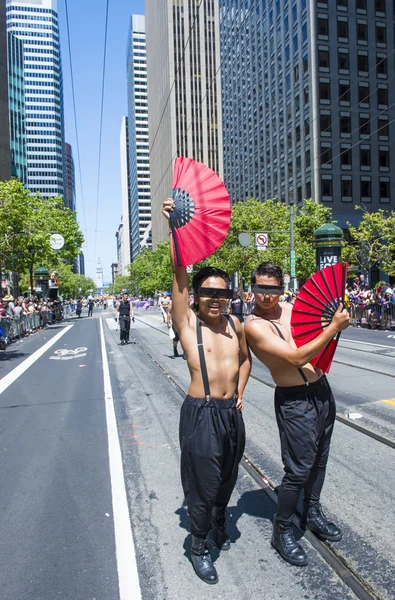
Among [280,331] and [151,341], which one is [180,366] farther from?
[280,331]

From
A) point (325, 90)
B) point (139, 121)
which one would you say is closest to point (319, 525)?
point (325, 90)

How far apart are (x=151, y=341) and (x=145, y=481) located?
13867mm

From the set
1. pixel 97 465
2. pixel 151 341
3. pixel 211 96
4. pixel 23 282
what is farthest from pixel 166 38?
pixel 97 465

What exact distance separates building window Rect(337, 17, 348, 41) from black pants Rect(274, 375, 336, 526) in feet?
184

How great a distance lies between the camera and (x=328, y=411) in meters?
3.20

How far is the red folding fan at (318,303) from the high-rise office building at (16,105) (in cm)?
9048

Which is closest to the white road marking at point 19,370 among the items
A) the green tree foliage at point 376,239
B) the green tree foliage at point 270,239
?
the green tree foliage at point 270,239

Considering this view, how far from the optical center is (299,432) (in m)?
3.07

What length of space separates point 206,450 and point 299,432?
2.05 ft

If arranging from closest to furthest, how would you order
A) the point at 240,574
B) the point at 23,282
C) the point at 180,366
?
the point at 240,574, the point at 180,366, the point at 23,282

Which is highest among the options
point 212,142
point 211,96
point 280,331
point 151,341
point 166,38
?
point 166,38

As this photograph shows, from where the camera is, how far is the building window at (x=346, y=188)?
50000 mm

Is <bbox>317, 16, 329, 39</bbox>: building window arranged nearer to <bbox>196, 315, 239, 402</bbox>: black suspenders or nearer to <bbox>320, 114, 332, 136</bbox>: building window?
<bbox>320, 114, 332, 136</bbox>: building window

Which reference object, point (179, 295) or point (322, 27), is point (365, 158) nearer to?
point (322, 27)
